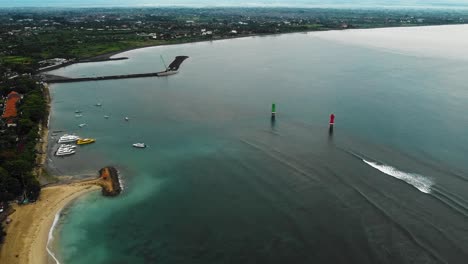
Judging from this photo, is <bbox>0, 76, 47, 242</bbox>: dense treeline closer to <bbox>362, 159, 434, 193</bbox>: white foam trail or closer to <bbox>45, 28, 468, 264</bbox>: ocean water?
<bbox>45, 28, 468, 264</bbox>: ocean water

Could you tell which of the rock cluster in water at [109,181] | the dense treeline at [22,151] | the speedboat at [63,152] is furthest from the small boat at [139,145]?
the dense treeline at [22,151]

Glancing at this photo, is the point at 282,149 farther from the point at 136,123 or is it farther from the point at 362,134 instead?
the point at 136,123

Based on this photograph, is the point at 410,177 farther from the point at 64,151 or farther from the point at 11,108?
the point at 11,108

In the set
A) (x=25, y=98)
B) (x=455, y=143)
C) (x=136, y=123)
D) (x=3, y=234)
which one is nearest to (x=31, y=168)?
(x=3, y=234)

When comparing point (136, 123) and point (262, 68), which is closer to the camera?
point (136, 123)

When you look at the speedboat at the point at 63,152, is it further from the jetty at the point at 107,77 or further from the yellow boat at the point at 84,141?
the jetty at the point at 107,77

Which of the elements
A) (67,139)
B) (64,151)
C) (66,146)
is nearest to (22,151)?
(64,151)
